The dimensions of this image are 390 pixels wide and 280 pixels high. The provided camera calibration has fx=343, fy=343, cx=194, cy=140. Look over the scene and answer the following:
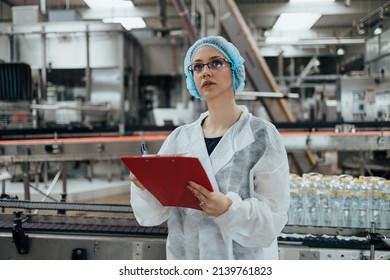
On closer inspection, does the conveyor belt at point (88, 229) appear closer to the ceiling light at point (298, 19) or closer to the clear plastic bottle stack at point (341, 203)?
the clear plastic bottle stack at point (341, 203)

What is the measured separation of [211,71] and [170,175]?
29 centimetres

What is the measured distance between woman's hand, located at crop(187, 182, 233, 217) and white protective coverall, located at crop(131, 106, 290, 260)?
0.02 m

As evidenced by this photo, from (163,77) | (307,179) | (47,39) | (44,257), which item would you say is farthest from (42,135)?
(163,77)

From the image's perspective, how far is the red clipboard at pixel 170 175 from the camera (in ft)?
2.37

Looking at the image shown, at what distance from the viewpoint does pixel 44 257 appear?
1.33 m

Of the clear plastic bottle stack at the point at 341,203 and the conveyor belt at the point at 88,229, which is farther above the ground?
the clear plastic bottle stack at the point at 341,203

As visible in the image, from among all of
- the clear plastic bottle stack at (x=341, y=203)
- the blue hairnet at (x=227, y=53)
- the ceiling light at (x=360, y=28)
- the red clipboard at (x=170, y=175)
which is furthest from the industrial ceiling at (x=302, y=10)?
the red clipboard at (x=170, y=175)

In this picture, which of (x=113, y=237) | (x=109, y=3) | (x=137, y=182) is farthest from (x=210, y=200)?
(x=109, y=3)

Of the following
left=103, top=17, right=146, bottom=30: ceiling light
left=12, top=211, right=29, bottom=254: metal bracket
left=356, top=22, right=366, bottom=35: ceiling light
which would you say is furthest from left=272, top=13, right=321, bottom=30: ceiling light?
left=12, top=211, right=29, bottom=254: metal bracket

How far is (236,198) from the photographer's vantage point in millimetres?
792

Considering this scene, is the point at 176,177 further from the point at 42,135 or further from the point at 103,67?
the point at 103,67

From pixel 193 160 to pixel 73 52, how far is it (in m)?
3.99

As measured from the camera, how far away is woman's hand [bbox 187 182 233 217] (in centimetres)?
75

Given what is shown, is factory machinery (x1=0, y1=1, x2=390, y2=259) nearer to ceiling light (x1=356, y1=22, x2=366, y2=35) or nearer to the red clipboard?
ceiling light (x1=356, y1=22, x2=366, y2=35)
